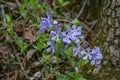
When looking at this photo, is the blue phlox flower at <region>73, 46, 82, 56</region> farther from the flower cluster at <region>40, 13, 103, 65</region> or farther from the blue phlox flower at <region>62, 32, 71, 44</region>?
the blue phlox flower at <region>62, 32, 71, 44</region>

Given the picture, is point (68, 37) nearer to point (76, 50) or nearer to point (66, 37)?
point (66, 37)

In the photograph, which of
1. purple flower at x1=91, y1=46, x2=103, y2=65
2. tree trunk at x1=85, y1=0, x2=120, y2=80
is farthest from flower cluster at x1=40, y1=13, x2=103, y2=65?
tree trunk at x1=85, y1=0, x2=120, y2=80

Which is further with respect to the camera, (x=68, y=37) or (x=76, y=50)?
(x=76, y=50)

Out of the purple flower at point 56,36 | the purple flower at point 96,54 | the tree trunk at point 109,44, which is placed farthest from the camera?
the tree trunk at point 109,44

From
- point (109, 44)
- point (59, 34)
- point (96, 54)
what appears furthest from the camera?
point (109, 44)

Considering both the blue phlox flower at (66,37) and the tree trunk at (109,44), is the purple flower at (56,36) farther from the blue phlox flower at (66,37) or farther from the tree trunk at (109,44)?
the tree trunk at (109,44)

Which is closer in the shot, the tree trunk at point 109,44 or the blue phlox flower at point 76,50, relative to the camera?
the blue phlox flower at point 76,50

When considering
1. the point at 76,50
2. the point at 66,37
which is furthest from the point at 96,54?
the point at 66,37

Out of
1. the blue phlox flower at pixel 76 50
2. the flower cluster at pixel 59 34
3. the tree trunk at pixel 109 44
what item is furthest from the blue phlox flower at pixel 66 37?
the tree trunk at pixel 109 44
